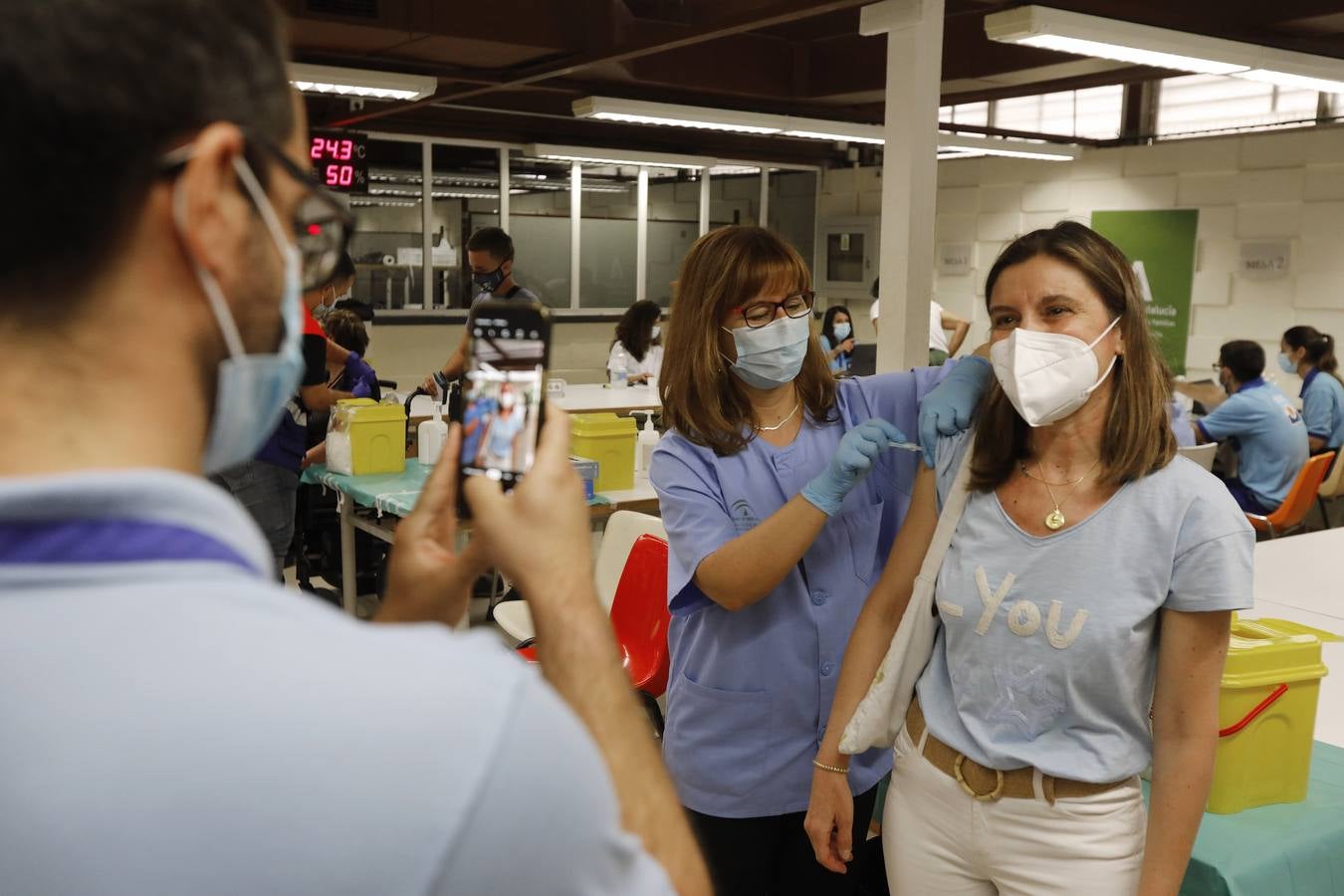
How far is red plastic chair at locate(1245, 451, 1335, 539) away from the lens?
5.45 meters

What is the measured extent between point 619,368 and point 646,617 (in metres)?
4.95

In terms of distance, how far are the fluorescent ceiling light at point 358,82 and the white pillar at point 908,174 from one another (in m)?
2.66

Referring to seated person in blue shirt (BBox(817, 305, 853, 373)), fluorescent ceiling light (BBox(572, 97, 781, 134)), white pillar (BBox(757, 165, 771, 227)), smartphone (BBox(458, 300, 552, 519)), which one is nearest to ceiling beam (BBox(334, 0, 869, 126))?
fluorescent ceiling light (BBox(572, 97, 781, 134))

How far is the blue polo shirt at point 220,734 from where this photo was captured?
18.6 inches

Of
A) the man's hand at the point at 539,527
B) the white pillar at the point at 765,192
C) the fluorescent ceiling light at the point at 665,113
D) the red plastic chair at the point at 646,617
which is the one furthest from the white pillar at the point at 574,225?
the man's hand at the point at 539,527

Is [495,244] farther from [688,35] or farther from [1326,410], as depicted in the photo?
[1326,410]

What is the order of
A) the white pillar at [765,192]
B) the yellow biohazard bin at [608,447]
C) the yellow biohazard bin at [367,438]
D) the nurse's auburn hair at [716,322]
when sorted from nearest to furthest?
1. the nurse's auburn hair at [716,322]
2. the yellow biohazard bin at [608,447]
3. the yellow biohazard bin at [367,438]
4. the white pillar at [765,192]

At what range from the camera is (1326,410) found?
651 centimetres

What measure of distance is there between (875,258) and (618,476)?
6893 mm

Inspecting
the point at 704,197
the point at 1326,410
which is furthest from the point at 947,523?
the point at 704,197

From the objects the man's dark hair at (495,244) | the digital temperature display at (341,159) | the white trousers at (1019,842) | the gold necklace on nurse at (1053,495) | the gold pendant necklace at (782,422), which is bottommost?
the white trousers at (1019,842)

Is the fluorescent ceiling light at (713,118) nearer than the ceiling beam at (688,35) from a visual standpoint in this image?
No

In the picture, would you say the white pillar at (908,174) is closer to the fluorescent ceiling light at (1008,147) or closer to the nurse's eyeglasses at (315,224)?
the nurse's eyeglasses at (315,224)

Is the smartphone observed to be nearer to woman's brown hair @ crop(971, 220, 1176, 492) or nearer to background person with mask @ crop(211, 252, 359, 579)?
woman's brown hair @ crop(971, 220, 1176, 492)
